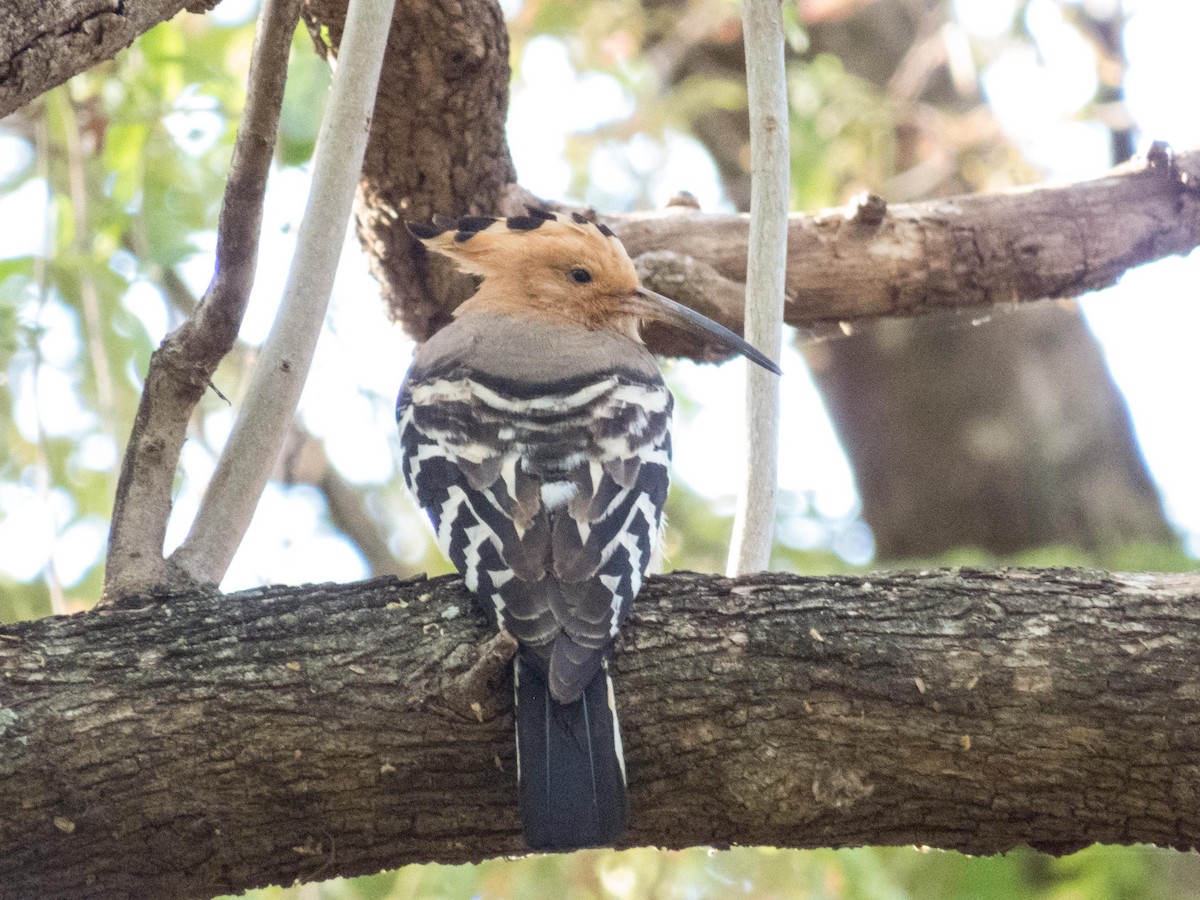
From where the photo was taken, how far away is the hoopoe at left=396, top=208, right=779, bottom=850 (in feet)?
7.47

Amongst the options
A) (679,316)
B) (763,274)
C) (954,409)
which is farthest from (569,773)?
(954,409)

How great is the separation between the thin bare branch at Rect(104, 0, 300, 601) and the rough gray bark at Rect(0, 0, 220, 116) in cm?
25

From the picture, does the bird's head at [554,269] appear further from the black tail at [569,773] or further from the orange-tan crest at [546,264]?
the black tail at [569,773]

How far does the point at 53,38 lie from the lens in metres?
2.35

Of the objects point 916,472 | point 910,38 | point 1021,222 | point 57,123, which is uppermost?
point 910,38

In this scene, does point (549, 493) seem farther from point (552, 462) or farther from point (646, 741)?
point (646, 741)

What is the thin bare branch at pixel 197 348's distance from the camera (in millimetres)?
2592

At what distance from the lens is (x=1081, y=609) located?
2.38 m

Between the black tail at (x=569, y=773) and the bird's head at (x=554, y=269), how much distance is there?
5.36ft

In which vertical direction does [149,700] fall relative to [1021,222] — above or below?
below

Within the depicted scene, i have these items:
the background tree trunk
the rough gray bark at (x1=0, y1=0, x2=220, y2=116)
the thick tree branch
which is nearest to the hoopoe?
the thick tree branch

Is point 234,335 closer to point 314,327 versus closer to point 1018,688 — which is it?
point 314,327

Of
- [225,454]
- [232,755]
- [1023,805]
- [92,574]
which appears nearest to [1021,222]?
[1023,805]

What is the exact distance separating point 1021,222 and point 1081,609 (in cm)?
192
